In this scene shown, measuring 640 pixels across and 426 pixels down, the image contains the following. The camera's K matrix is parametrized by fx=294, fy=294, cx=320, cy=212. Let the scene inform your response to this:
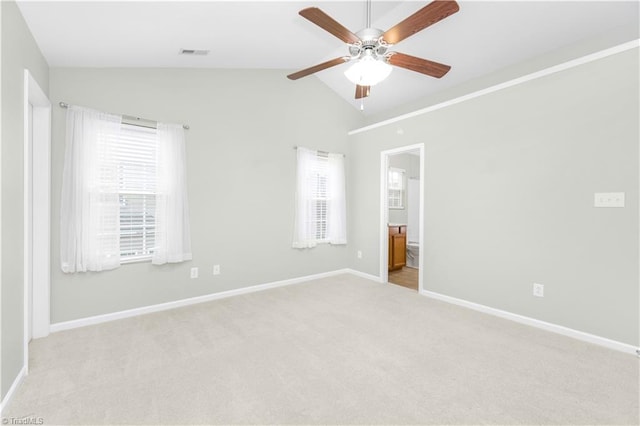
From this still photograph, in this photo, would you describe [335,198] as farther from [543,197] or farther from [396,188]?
[543,197]

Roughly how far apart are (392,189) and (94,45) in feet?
17.8

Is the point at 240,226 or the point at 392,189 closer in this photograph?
the point at 240,226

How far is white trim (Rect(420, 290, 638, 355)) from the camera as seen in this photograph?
2496mm

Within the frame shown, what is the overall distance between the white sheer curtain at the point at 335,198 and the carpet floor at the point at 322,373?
73.7 inches

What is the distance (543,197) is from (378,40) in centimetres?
230

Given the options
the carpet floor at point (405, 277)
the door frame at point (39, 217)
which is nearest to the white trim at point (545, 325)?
the carpet floor at point (405, 277)

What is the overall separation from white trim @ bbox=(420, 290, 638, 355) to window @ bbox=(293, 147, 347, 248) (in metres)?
1.89

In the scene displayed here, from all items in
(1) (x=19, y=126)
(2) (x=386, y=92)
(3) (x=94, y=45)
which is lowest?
(1) (x=19, y=126)

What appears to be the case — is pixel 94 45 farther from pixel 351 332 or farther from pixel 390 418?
pixel 390 418

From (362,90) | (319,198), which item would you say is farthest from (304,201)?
(362,90)

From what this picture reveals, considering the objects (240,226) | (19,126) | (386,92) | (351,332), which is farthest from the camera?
(386,92)

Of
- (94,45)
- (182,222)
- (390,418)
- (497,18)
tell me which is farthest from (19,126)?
(497,18)

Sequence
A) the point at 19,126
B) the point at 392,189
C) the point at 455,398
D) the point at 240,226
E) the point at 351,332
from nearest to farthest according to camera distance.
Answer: the point at 455,398 < the point at 19,126 < the point at 351,332 < the point at 240,226 < the point at 392,189

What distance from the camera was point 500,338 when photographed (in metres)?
2.72
